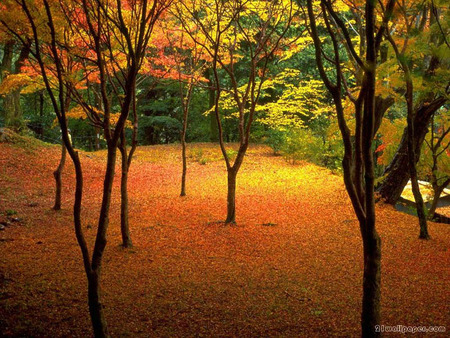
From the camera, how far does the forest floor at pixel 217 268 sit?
3.40 metres

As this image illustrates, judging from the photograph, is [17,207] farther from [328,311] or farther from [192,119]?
[192,119]

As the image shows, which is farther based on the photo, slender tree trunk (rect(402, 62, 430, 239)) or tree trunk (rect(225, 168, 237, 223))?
tree trunk (rect(225, 168, 237, 223))

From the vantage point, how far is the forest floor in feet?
11.2

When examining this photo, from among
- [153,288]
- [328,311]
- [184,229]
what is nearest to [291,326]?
[328,311]

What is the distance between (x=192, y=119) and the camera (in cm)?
2450

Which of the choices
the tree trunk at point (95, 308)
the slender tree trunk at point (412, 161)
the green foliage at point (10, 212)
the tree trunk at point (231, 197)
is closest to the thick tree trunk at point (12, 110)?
the green foliage at point (10, 212)

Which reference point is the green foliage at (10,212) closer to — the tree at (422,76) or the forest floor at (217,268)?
the forest floor at (217,268)

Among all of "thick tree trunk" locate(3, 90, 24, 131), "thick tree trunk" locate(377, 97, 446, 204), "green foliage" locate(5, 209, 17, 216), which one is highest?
"thick tree trunk" locate(3, 90, 24, 131)

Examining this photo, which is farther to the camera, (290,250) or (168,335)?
(290,250)

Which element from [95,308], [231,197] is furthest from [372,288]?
[231,197]

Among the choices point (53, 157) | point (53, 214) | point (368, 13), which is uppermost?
point (368, 13)

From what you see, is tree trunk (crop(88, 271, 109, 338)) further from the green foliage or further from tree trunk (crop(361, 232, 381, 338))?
the green foliage

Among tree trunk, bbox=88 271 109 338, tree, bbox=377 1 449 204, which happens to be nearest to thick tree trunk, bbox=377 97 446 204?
tree, bbox=377 1 449 204

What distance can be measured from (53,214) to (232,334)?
6.33 metres
